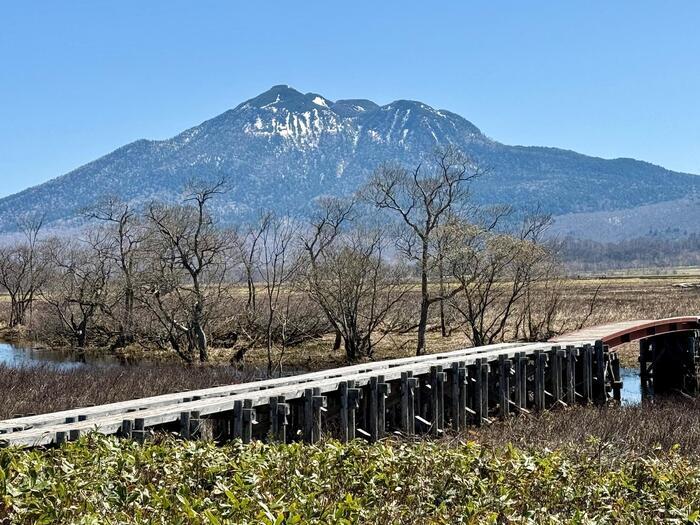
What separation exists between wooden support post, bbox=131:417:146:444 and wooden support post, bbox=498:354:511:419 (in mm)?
11850

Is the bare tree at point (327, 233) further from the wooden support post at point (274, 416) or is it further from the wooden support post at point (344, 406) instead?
the wooden support post at point (274, 416)

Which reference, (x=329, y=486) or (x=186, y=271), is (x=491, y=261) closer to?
(x=186, y=271)

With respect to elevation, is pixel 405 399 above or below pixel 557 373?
above

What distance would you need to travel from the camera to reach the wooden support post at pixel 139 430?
12602 mm

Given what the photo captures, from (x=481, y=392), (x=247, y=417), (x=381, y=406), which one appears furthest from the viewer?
(x=481, y=392)

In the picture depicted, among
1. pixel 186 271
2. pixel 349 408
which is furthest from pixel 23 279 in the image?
pixel 349 408

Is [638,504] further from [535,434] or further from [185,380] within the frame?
[185,380]

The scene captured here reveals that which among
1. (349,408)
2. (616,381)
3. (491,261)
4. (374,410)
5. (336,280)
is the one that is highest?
(491,261)

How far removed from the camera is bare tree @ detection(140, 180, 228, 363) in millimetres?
42406

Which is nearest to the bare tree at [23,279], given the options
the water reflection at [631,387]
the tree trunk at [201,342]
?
the tree trunk at [201,342]

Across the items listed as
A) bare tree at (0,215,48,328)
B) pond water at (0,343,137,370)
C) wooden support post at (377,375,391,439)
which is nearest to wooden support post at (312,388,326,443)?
wooden support post at (377,375,391,439)

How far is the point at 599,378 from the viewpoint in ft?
89.0

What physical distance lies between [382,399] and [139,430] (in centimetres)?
655

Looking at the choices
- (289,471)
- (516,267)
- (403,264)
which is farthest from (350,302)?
(289,471)
